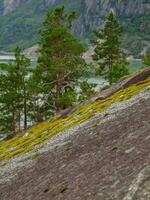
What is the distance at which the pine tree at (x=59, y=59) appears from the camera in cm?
8131

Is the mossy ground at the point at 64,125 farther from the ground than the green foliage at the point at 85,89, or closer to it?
farther from the ground

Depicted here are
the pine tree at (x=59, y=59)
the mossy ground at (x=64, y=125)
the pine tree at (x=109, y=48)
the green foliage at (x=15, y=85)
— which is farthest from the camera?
the pine tree at (x=109, y=48)

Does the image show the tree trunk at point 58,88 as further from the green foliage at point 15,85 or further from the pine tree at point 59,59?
the green foliage at point 15,85

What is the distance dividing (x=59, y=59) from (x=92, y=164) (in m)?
57.0

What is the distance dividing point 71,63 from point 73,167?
183 ft

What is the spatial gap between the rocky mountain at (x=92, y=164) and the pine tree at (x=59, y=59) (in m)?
43.7

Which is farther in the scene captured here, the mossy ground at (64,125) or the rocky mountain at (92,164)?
the mossy ground at (64,125)

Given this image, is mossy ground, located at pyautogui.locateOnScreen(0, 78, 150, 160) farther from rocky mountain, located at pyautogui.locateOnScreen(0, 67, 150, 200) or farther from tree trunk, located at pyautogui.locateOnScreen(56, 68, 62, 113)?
tree trunk, located at pyautogui.locateOnScreen(56, 68, 62, 113)

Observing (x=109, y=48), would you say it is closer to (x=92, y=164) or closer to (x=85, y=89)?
(x=85, y=89)

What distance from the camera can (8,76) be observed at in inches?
3664

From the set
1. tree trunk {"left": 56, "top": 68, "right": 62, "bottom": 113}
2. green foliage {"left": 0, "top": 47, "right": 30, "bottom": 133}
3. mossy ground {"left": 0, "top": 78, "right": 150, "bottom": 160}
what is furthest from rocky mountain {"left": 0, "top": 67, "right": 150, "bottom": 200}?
green foliage {"left": 0, "top": 47, "right": 30, "bottom": 133}

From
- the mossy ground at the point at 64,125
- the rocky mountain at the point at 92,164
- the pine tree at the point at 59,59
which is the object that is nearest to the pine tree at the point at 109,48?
the pine tree at the point at 59,59

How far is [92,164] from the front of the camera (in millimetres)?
24359

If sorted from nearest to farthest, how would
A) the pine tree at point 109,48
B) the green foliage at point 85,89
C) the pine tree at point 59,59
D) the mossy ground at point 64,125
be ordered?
the mossy ground at point 64,125
the pine tree at point 59,59
the green foliage at point 85,89
the pine tree at point 109,48
